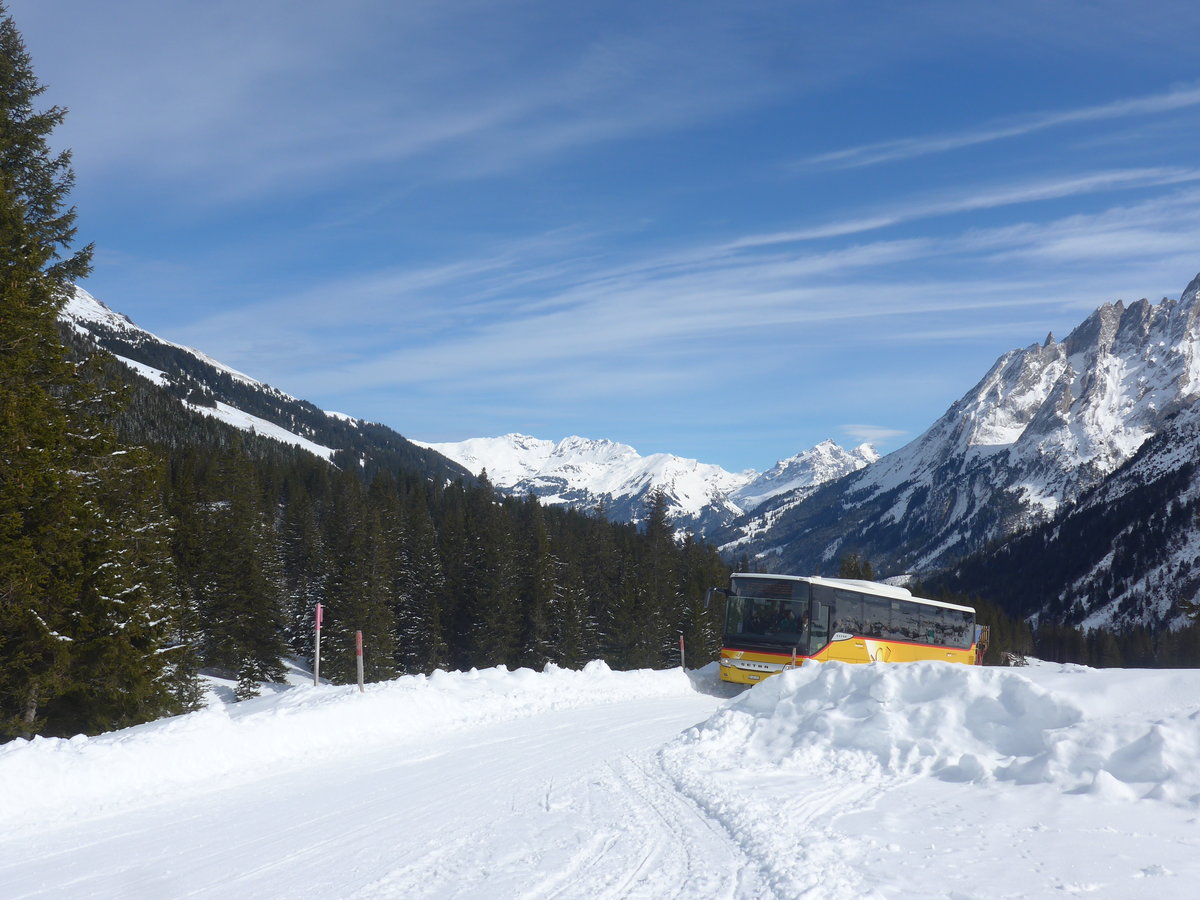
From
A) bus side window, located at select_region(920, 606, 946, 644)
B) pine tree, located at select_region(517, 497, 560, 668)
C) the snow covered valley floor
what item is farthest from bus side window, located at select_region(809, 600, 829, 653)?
pine tree, located at select_region(517, 497, 560, 668)

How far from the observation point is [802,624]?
23344 millimetres

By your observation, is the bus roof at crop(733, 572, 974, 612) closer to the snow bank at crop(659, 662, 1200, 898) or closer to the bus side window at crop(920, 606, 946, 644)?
the bus side window at crop(920, 606, 946, 644)

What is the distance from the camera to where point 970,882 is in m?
5.98

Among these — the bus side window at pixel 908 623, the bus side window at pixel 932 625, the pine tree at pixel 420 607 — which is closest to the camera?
the bus side window at pixel 908 623

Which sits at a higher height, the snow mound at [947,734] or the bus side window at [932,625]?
the snow mound at [947,734]

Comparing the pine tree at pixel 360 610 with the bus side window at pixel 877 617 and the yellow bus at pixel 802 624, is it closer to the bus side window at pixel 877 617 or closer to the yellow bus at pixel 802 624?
the yellow bus at pixel 802 624

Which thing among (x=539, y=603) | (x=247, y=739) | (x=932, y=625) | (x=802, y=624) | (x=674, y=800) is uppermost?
(x=802, y=624)

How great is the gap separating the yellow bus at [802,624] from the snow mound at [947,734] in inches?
372

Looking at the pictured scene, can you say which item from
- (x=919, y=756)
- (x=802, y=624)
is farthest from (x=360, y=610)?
(x=919, y=756)

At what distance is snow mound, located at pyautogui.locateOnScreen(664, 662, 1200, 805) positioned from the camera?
7.85 meters

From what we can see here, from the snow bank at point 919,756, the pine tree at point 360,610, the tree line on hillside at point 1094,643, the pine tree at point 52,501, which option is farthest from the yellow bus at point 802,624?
the tree line on hillside at point 1094,643

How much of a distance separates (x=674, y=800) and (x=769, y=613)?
15.1 m

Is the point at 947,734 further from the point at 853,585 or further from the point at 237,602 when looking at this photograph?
the point at 237,602

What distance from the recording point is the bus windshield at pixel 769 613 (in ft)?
76.1
